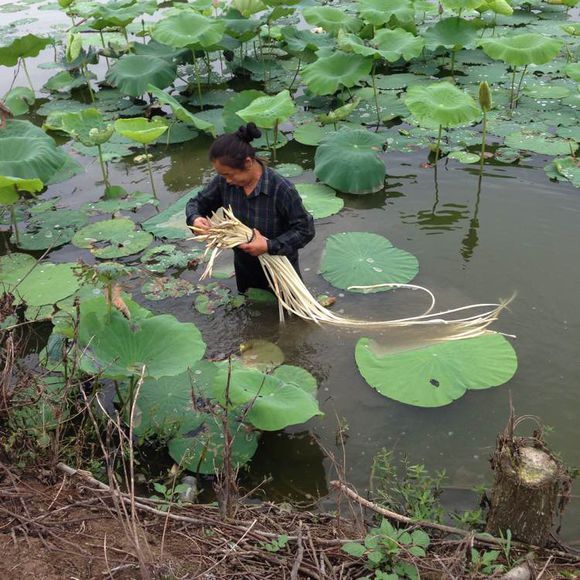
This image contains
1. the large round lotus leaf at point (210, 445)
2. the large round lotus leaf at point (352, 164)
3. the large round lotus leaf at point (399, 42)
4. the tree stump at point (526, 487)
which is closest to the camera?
the tree stump at point (526, 487)

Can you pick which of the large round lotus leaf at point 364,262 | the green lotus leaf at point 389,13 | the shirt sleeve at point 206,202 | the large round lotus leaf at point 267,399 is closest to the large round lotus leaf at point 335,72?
the green lotus leaf at point 389,13

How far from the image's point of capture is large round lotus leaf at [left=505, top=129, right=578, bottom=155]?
5820 millimetres

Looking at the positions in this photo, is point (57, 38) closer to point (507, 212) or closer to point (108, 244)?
point (108, 244)

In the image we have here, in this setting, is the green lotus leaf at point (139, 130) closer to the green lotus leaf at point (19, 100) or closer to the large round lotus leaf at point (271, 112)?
the large round lotus leaf at point (271, 112)

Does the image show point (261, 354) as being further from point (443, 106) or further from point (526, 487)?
point (443, 106)

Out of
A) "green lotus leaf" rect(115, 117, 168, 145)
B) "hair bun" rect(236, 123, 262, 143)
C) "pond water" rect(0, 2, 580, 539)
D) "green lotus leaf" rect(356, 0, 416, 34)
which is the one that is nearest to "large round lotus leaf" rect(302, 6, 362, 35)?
"green lotus leaf" rect(356, 0, 416, 34)

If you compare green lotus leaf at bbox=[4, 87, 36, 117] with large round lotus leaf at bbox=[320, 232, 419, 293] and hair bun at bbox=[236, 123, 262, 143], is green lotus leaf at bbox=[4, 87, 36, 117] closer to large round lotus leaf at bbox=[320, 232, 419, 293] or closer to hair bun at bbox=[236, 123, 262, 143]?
large round lotus leaf at bbox=[320, 232, 419, 293]

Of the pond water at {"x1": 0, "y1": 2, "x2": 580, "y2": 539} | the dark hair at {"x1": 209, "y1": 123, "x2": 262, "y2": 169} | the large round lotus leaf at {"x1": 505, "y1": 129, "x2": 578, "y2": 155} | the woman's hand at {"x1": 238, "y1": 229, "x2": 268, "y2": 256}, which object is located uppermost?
the dark hair at {"x1": 209, "y1": 123, "x2": 262, "y2": 169}

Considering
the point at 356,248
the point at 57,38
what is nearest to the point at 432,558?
the point at 356,248

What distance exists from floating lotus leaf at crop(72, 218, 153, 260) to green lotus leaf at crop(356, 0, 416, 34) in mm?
4034

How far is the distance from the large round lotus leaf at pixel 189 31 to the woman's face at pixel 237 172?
399cm

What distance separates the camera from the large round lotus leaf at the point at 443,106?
520 cm

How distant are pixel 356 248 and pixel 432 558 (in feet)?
8.89

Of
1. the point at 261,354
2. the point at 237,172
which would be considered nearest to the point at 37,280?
the point at 261,354
